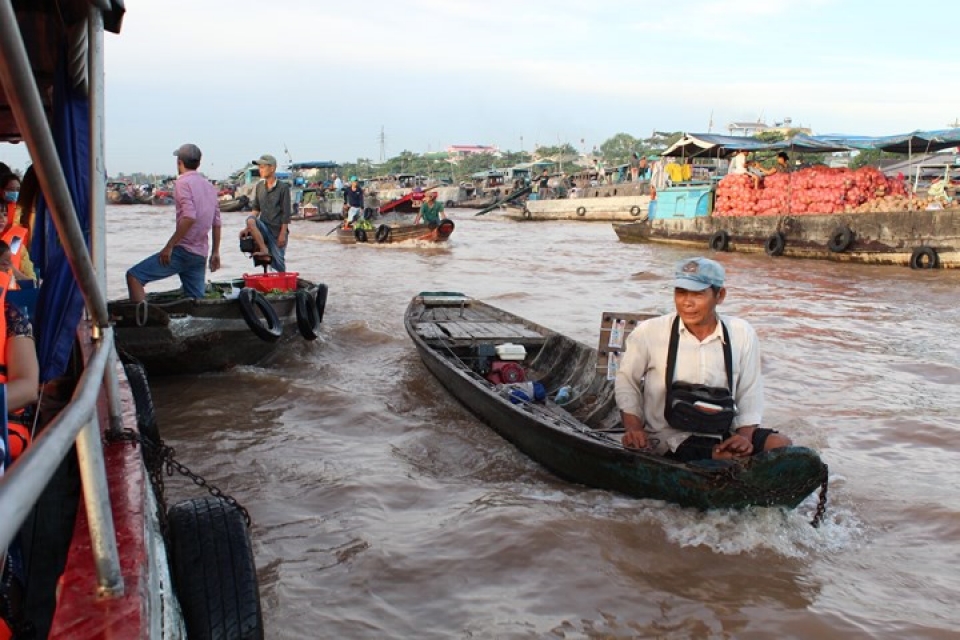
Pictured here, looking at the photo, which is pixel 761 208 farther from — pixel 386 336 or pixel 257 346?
pixel 257 346

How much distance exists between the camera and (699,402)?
13.1 ft

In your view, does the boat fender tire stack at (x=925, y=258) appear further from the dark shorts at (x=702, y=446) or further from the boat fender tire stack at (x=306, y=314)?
the dark shorts at (x=702, y=446)

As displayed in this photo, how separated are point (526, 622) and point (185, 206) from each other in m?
4.52

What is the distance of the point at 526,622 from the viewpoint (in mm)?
3611

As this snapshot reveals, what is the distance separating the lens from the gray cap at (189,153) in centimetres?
637

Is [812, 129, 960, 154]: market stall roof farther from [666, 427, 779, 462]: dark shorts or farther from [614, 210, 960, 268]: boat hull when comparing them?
[666, 427, 779, 462]: dark shorts

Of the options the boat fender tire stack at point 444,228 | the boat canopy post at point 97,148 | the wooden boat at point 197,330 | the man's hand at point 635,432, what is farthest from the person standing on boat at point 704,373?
the boat fender tire stack at point 444,228

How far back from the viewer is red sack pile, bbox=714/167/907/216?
18422mm

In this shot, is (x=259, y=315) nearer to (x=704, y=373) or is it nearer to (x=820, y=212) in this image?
(x=704, y=373)

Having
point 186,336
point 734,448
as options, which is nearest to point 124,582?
point 734,448

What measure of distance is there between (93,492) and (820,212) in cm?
1959

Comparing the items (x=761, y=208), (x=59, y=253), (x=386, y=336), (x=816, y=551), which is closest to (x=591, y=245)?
(x=761, y=208)

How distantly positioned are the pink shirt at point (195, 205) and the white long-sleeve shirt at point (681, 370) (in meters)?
3.80

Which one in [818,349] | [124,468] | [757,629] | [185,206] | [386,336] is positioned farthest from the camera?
[386,336]
